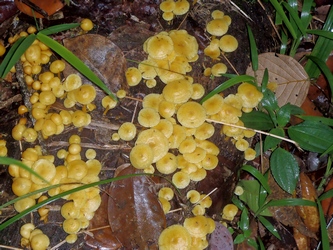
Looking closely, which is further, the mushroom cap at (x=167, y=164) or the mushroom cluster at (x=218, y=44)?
the mushroom cluster at (x=218, y=44)

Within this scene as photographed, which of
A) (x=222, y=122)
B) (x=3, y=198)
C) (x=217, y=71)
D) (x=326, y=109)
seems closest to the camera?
(x=3, y=198)

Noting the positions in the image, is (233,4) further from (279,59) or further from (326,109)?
(326,109)

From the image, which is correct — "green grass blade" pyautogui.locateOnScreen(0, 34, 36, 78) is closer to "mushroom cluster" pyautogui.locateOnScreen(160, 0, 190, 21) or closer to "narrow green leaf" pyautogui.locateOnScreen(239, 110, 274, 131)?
"mushroom cluster" pyautogui.locateOnScreen(160, 0, 190, 21)

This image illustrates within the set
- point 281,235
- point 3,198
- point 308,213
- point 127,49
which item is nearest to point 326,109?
point 308,213

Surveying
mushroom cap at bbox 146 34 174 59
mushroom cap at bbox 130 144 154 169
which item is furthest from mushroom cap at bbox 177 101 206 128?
mushroom cap at bbox 146 34 174 59

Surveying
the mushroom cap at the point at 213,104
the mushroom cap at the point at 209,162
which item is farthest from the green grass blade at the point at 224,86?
the mushroom cap at the point at 209,162

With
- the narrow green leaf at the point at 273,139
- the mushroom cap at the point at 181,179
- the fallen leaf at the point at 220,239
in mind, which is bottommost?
the fallen leaf at the point at 220,239

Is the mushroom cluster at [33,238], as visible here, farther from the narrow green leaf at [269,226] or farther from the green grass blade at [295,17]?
the green grass blade at [295,17]
